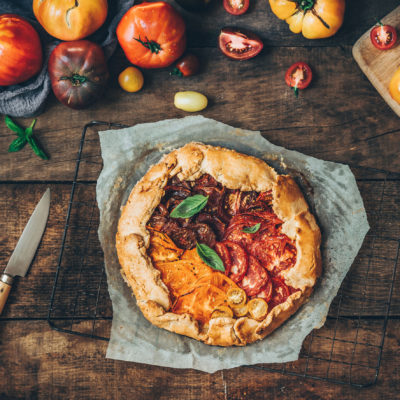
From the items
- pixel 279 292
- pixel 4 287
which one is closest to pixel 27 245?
pixel 4 287

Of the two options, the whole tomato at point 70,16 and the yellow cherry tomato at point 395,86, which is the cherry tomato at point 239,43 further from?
the yellow cherry tomato at point 395,86

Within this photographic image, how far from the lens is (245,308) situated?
3803 millimetres

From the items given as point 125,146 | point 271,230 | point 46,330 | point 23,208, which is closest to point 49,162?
point 23,208

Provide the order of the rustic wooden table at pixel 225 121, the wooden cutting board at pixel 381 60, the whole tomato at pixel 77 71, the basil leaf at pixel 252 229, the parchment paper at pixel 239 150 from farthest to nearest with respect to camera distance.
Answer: the rustic wooden table at pixel 225 121
the wooden cutting board at pixel 381 60
the parchment paper at pixel 239 150
the whole tomato at pixel 77 71
the basil leaf at pixel 252 229

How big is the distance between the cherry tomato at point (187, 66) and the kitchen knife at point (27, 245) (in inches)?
69.4

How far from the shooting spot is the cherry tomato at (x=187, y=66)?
13.6 feet

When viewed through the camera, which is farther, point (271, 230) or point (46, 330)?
point (46, 330)

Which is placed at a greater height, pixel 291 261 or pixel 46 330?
pixel 291 261

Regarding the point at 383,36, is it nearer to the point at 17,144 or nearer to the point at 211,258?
the point at 211,258

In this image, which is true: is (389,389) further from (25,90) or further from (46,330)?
(25,90)

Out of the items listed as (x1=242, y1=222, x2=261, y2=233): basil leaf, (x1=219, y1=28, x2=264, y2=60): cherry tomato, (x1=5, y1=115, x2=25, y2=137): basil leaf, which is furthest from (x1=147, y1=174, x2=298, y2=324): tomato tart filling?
(x1=5, y1=115, x2=25, y2=137): basil leaf

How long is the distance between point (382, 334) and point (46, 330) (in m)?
3.33

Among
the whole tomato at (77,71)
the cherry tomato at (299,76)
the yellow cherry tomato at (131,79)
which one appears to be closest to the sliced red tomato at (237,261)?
the cherry tomato at (299,76)

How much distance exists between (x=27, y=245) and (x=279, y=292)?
8.18ft
